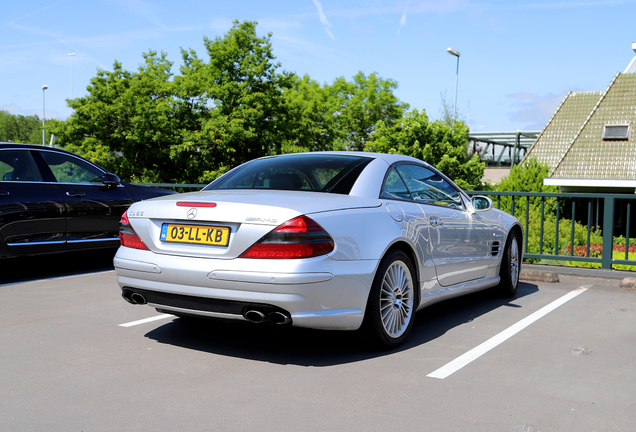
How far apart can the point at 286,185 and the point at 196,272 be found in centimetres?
106

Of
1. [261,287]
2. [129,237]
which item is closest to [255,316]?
[261,287]

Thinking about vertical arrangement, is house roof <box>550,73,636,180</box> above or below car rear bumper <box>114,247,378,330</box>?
above

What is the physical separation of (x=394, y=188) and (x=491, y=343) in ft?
4.67

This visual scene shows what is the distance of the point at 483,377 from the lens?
3920 mm

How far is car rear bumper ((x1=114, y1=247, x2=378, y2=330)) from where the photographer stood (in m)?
3.81

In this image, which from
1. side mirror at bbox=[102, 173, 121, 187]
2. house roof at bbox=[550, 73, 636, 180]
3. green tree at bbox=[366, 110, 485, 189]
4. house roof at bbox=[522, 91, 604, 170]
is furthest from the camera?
green tree at bbox=[366, 110, 485, 189]

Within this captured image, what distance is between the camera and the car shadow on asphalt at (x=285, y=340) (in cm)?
433

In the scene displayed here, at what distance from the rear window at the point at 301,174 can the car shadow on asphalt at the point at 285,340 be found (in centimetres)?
107

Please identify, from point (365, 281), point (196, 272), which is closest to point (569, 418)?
point (365, 281)

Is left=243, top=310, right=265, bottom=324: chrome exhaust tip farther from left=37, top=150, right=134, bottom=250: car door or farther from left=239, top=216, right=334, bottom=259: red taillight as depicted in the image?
left=37, top=150, right=134, bottom=250: car door

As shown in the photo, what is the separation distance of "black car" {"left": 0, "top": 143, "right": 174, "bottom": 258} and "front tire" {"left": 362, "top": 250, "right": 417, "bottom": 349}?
183 inches

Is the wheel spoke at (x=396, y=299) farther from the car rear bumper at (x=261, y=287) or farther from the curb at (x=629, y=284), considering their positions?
the curb at (x=629, y=284)

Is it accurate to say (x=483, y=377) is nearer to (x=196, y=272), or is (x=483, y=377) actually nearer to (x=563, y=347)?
(x=563, y=347)

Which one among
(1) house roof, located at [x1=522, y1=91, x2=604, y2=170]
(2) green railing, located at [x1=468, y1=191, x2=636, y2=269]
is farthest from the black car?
(1) house roof, located at [x1=522, y1=91, x2=604, y2=170]
